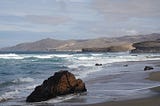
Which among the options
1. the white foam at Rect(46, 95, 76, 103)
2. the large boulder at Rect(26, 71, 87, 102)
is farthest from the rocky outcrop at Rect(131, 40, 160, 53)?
the white foam at Rect(46, 95, 76, 103)

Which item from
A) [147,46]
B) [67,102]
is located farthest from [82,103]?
[147,46]

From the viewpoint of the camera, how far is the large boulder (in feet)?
45.9

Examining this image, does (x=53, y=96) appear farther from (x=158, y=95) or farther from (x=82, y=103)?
(x=158, y=95)

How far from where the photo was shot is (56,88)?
14594 millimetres

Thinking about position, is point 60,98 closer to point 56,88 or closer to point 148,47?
point 56,88

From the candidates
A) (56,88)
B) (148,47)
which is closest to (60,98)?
(56,88)

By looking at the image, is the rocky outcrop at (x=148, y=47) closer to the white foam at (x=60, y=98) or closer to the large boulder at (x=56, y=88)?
the large boulder at (x=56, y=88)

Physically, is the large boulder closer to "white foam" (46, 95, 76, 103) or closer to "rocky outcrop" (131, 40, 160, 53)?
"white foam" (46, 95, 76, 103)

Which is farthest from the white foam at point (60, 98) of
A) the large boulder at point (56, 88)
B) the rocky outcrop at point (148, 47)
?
the rocky outcrop at point (148, 47)

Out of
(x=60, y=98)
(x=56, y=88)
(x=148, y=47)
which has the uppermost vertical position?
(x=148, y=47)

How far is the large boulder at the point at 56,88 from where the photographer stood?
45.9ft

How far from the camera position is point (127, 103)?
11.8 meters

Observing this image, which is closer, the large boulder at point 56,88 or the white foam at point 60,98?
the white foam at point 60,98

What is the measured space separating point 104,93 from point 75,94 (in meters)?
1.22
